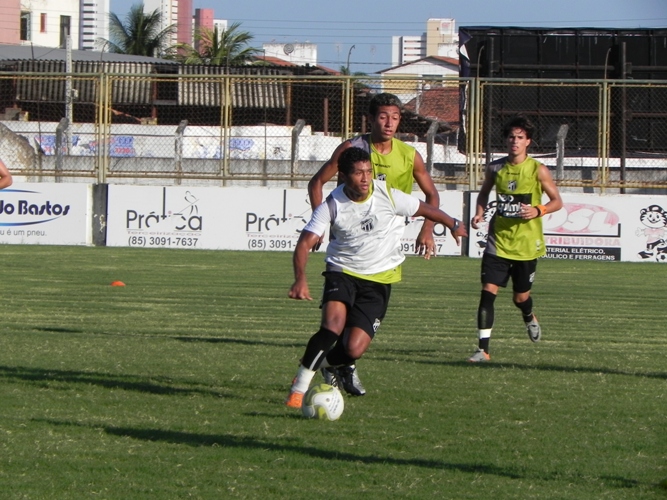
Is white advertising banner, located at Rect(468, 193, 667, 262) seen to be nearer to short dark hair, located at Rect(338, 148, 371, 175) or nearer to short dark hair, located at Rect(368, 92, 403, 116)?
short dark hair, located at Rect(368, 92, 403, 116)

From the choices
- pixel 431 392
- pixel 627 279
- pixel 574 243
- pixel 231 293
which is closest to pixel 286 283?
pixel 231 293

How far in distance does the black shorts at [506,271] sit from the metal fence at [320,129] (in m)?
13.2

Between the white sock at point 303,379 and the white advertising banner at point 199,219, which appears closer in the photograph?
the white sock at point 303,379

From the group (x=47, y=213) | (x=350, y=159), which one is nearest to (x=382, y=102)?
(x=350, y=159)

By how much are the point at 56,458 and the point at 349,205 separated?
2.42 m

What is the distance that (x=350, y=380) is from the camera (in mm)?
7543

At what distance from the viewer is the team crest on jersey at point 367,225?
707 centimetres

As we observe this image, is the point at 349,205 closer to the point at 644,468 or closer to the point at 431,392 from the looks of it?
the point at 431,392

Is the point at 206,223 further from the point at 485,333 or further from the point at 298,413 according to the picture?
the point at 298,413

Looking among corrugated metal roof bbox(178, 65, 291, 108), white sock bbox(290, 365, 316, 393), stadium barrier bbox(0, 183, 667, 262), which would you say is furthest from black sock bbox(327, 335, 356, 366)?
corrugated metal roof bbox(178, 65, 291, 108)

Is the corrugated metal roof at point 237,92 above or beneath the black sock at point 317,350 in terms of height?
above

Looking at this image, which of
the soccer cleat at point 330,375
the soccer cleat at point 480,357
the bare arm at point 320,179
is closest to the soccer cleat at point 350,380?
the soccer cleat at point 330,375

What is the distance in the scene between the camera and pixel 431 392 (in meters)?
7.79

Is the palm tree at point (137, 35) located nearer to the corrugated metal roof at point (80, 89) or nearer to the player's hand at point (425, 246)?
the corrugated metal roof at point (80, 89)
